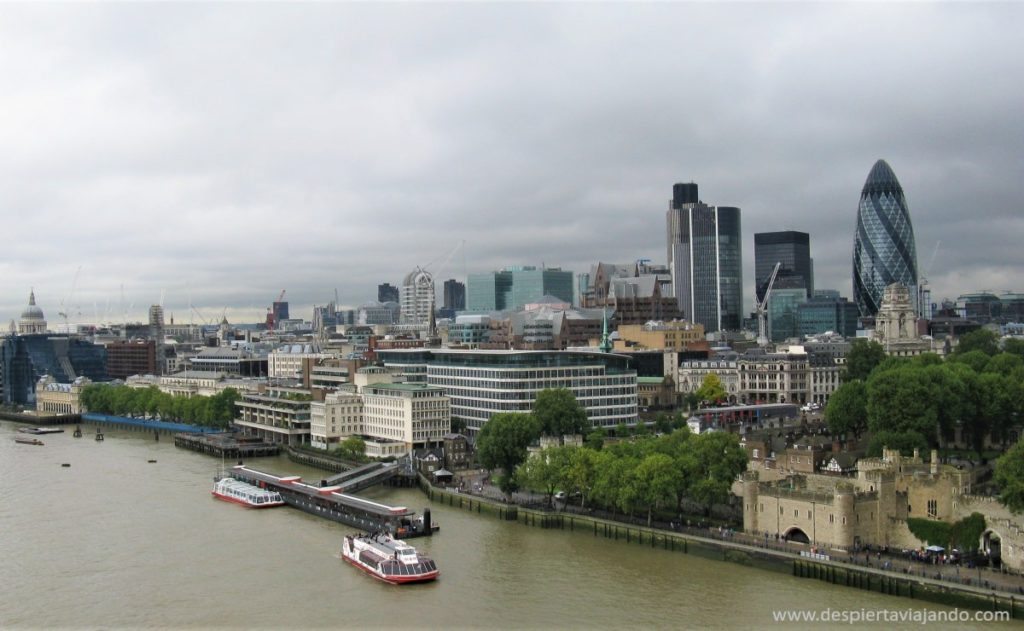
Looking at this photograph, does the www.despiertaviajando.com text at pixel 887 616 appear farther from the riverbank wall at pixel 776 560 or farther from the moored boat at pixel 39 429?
the moored boat at pixel 39 429

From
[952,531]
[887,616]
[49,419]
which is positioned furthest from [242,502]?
[49,419]

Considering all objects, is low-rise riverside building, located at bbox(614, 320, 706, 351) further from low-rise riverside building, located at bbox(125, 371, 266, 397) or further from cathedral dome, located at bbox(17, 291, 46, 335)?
cathedral dome, located at bbox(17, 291, 46, 335)

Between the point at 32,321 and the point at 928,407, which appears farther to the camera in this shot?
the point at 32,321

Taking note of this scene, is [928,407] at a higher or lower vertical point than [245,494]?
higher

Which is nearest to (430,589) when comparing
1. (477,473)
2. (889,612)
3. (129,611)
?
(129,611)

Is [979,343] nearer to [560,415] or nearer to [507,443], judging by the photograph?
[560,415]

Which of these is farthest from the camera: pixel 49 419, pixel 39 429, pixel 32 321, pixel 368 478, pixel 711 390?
pixel 32 321

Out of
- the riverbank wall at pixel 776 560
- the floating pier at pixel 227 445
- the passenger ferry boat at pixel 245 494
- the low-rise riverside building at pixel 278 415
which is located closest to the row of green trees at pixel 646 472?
the riverbank wall at pixel 776 560
